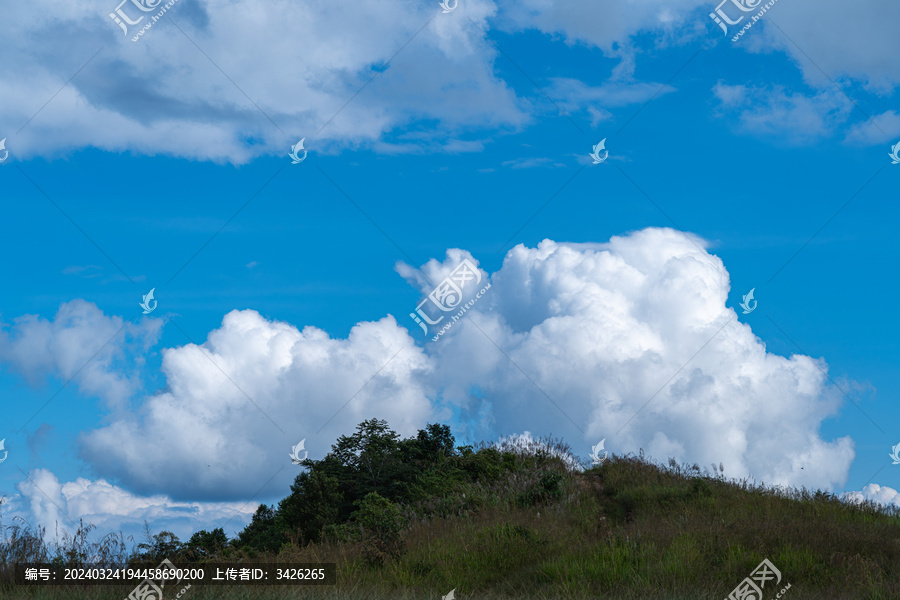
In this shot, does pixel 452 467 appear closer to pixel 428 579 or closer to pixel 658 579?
pixel 428 579

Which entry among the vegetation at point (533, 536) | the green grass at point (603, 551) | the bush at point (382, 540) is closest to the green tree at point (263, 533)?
the vegetation at point (533, 536)

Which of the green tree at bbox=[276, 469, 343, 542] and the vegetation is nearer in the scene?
the vegetation

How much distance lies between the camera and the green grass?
1041 centimetres

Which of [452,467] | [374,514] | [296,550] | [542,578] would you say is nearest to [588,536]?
[542,578]

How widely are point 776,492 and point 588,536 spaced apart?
24.2 feet

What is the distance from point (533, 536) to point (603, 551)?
5.22 feet

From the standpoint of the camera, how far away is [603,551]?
12297 mm

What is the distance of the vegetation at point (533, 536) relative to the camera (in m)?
10.7

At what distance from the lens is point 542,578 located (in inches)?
459

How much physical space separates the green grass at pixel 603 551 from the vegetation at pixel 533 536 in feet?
0.12

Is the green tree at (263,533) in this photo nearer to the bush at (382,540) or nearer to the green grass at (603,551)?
the green grass at (603,551)

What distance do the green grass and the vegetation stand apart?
0.12ft

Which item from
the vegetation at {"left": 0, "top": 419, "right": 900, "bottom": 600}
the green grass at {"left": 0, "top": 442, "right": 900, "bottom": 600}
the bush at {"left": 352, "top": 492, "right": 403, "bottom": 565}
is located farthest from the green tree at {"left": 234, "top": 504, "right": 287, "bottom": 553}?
the bush at {"left": 352, "top": 492, "right": 403, "bottom": 565}

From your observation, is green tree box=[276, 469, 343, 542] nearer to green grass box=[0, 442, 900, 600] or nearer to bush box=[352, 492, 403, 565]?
green grass box=[0, 442, 900, 600]
